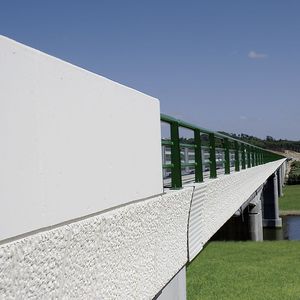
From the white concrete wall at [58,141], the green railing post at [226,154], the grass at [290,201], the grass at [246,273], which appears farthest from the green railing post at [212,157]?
the grass at [290,201]

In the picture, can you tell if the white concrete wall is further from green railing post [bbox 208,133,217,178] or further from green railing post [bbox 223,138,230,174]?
green railing post [bbox 223,138,230,174]

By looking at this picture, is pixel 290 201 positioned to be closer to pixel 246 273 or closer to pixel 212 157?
pixel 246 273

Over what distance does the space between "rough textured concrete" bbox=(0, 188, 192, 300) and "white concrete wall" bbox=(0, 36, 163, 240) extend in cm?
14

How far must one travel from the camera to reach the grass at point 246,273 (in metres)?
13.5

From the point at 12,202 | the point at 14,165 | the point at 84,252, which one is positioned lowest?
the point at 84,252

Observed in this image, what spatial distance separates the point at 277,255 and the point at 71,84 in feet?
59.7

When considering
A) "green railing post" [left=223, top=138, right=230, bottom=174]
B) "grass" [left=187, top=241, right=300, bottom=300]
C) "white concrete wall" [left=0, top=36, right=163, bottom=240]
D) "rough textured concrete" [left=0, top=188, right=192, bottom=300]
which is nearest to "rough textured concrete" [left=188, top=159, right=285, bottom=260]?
"green railing post" [left=223, top=138, right=230, bottom=174]

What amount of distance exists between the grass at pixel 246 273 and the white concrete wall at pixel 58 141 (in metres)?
9.60

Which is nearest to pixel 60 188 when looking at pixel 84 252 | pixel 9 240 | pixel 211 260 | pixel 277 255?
pixel 84 252

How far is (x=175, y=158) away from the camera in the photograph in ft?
22.1

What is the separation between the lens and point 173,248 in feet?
18.5

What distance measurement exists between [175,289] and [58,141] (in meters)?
3.34

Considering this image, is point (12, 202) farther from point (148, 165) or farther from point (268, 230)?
point (268, 230)

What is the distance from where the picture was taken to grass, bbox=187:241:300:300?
44.1 feet
